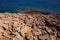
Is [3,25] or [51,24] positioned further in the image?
[51,24]

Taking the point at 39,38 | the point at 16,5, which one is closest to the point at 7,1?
the point at 16,5

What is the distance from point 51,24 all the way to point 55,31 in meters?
0.76

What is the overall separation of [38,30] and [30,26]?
56 centimetres

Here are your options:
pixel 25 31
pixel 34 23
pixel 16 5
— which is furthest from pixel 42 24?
pixel 16 5

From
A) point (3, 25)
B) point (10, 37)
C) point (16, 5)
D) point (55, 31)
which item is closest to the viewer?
point (10, 37)

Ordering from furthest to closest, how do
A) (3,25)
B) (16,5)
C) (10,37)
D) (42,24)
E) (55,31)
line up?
(16,5) → (42,24) → (55,31) → (3,25) → (10,37)

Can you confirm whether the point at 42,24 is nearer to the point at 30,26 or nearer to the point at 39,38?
the point at 30,26

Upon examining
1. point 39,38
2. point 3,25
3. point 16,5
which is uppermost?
point 3,25

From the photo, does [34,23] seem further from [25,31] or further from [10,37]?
[10,37]

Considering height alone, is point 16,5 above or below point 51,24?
below

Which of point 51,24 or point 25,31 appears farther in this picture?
point 51,24

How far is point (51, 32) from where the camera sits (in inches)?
284

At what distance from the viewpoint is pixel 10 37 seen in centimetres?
622

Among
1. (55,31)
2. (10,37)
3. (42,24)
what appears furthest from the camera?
(42,24)
